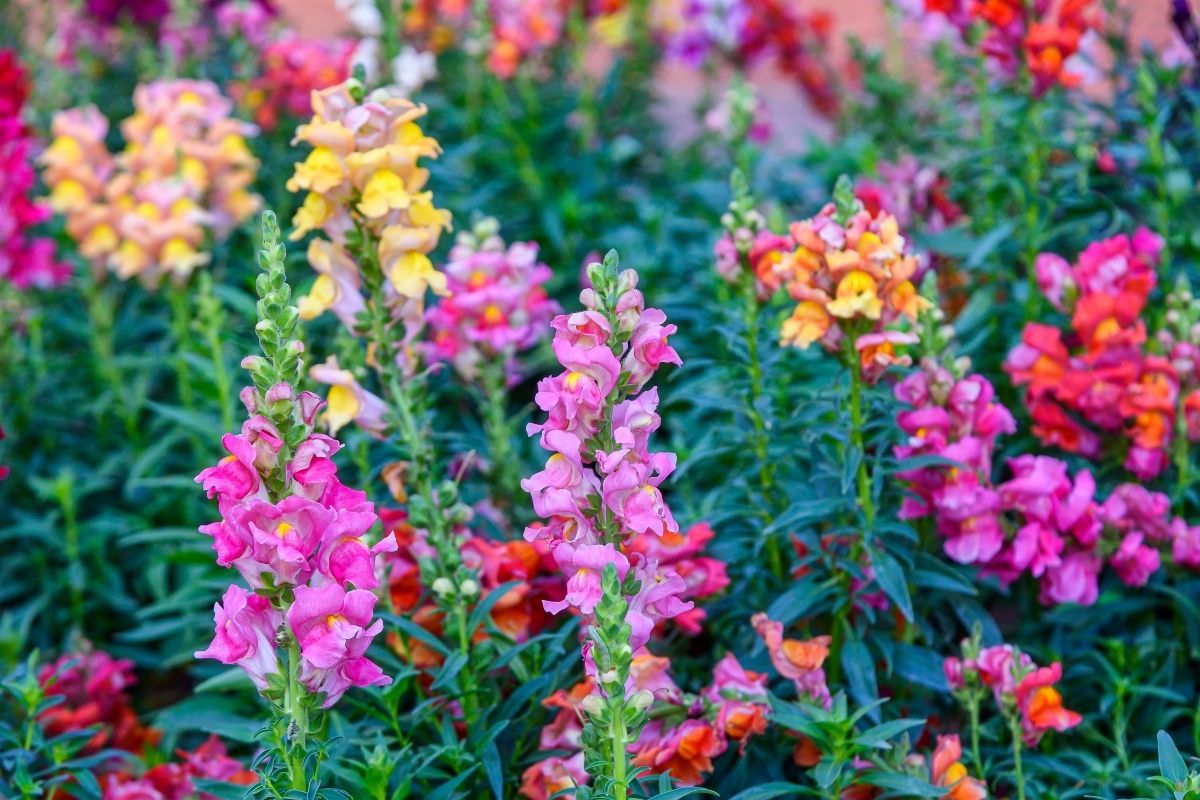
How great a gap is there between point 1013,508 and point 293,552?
1566 mm

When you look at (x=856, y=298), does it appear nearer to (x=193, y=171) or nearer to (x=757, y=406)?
(x=757, y=406)

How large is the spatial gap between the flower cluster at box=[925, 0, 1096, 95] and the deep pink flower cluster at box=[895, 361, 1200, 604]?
115cm

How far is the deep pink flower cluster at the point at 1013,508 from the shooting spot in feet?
9.01

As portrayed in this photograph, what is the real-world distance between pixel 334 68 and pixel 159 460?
5.99 feet

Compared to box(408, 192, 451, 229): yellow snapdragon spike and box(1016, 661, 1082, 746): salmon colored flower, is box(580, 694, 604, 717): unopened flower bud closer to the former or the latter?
box(1016, 661, 1082, 746): salmon colored flower

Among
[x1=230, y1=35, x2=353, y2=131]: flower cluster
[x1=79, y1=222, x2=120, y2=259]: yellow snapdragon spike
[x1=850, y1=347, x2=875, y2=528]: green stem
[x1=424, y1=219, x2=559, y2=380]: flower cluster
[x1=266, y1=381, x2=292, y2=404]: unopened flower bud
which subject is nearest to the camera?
[x1=266, y1=381, x2=292, y2=404]: unopened flower bud

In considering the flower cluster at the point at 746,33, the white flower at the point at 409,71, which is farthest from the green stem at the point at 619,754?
the flower cluster at the point at 746,33

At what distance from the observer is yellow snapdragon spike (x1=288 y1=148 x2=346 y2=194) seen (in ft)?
8.43

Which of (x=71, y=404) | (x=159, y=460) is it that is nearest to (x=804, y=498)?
(x=159, y=460)

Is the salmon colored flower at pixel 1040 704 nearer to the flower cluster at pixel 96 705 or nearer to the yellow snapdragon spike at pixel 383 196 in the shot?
the yellow snapdragon spike at pixel 383 196

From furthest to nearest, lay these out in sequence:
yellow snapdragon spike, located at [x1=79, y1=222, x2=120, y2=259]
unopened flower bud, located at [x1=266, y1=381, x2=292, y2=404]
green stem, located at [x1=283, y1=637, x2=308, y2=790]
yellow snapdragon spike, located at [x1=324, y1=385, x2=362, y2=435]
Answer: yellow snapdragon spike, located at [x1=79, y1=222, x2=120, y2=259] → yellow snapdragon spike, located at [x1=324, y1=385, x2=362, y2=435] → green stem, located at [x1=283, y1=637, x2=308, y2=790] → unopened flower bud, located at [x1=266, y1=381, x2=292, y2=404]

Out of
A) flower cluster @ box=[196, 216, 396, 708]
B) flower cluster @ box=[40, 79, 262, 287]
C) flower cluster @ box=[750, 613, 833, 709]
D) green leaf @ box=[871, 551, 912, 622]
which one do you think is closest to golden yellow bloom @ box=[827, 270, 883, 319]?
green leaf @ box=[871, 551, 912, 622]

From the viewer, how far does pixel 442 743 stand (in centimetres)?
258

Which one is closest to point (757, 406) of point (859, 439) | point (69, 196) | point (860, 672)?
point (859, 439)
